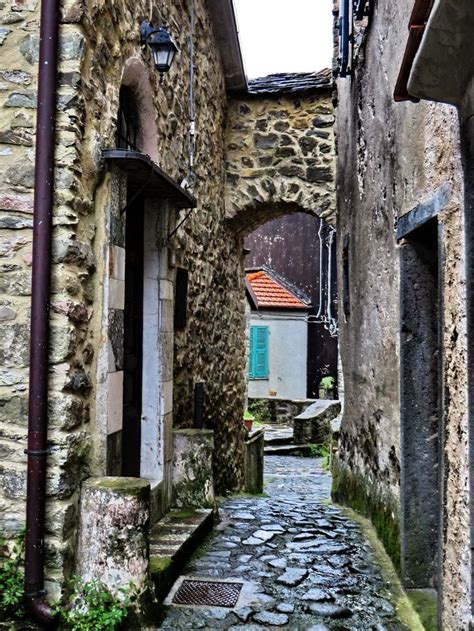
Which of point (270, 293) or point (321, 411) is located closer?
point (321, 411)

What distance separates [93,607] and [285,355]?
16.5 metres

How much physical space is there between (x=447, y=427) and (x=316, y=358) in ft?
55.9

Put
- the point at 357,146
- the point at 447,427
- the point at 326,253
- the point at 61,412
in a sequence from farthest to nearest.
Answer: the point at 326,253, the point at 357,146, the point at 61,412, the point at 447,427

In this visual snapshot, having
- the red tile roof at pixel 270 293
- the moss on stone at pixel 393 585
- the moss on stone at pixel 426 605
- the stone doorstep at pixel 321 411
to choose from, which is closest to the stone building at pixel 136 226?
the moss on stone at pixel 393 585

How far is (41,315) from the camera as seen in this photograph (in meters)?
3.24

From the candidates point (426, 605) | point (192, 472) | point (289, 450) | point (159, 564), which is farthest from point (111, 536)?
point (289, 450)

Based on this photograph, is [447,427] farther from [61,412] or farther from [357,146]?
[357,146]

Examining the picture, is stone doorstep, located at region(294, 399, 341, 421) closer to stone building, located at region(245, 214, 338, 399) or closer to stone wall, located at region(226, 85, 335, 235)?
stone building, located at region(245, 214, 338, 399)

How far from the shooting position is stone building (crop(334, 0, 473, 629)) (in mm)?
2568

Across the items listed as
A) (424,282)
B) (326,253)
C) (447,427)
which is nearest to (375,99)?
(424,282)

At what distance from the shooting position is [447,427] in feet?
9.40

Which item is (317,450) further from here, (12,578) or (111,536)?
(12,578)

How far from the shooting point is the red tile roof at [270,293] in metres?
19.2

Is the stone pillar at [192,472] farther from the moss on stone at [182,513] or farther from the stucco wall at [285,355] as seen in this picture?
the stucco wall at [285,355]
